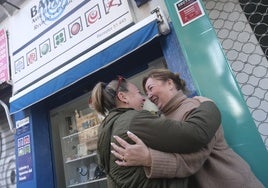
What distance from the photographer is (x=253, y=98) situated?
2.12m

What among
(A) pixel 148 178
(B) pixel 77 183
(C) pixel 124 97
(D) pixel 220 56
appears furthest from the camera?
(B) pixel 77 183

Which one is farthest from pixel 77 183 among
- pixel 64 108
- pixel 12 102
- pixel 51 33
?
pixel 51 33

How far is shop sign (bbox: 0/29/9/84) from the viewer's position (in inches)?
178

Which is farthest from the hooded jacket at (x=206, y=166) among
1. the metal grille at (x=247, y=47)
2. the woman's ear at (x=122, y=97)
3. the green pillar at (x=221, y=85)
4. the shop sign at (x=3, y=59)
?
the shop sign at (x=3, y=59)

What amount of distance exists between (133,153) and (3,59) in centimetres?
451

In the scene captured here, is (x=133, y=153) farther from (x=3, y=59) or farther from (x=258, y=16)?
(x=3, y=59)

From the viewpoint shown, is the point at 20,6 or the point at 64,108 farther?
the point at 20,6

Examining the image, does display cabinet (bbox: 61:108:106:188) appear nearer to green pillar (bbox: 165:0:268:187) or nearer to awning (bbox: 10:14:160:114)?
awning (bbox: 10:14:160:114)

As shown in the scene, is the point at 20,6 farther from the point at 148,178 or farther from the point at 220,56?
the point at 148,178

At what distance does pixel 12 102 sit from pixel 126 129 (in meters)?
3.14

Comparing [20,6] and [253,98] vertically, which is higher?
[20,6]

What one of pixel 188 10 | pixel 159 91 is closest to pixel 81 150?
pixel 159 91

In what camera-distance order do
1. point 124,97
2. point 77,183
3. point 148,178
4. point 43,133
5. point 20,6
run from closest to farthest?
point 148,178 < point 124,97 < point 77,183 < point 43,133 < point 20,6

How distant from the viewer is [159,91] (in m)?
1.67
